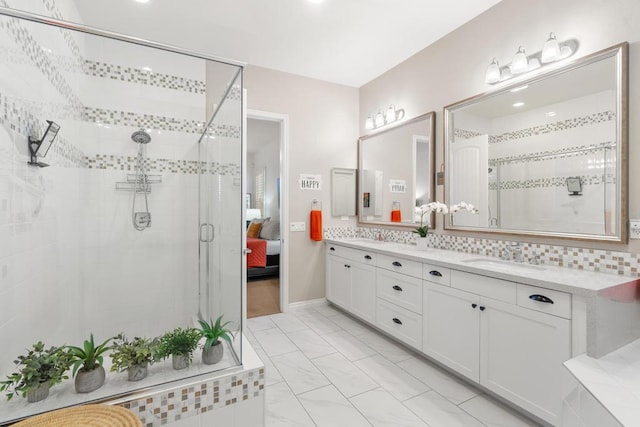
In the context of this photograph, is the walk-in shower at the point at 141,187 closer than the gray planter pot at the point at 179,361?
No

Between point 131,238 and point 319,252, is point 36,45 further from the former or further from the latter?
point 319,252

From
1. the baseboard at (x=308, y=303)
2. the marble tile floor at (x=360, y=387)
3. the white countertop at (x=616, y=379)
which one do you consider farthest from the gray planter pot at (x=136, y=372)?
the baseboard at (x=308, y=303)

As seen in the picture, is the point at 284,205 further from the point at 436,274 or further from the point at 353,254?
the point at 436,274

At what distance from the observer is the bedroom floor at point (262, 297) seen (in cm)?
362

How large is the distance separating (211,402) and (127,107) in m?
2.38

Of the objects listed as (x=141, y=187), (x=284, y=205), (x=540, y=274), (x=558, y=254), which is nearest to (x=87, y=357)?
(x=141, y=187)

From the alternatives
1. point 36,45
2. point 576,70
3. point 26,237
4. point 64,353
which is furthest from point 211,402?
point 576,70

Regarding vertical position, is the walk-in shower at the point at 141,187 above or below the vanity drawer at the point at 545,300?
above

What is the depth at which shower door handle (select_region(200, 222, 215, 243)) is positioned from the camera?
99.3 inches

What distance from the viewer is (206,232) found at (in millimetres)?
2635

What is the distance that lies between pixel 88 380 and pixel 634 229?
9.39 feet

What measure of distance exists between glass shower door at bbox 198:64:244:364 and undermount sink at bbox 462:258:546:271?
1.60m

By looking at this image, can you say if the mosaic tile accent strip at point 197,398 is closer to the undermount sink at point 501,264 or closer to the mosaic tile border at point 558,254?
the undermount sink at point 501,264

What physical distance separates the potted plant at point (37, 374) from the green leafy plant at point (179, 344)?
14.4 inches
